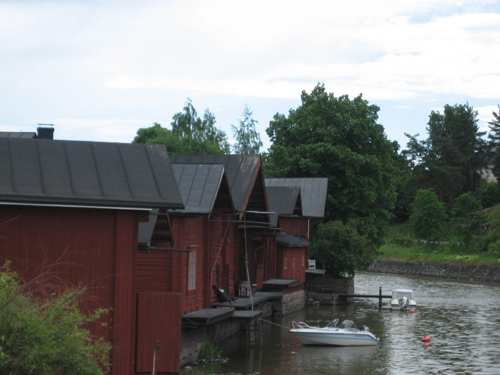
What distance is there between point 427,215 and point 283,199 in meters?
39.2

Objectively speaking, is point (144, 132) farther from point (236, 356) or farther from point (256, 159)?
point (236, 356)

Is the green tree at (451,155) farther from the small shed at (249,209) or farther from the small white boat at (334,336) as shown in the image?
the small white boat at (334,336)

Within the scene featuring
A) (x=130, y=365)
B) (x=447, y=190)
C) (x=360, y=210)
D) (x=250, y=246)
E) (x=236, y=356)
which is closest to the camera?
(x=130, y=365)

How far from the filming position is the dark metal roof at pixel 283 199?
42.9 metres

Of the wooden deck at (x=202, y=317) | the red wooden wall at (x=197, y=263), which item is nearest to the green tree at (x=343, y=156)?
the red wooden wall at (x=197, y=263)

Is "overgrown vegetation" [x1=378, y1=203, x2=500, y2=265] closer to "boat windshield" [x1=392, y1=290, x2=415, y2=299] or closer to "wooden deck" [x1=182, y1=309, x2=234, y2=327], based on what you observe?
"boat windshield" [x1=392, y1=290, x2=415, y2=299]

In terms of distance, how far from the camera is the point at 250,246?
35.1 metres

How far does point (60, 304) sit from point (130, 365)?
15.2 ft

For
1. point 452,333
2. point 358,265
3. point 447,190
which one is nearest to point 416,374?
point 452,333

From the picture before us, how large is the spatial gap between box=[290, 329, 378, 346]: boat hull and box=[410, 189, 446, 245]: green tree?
168ft

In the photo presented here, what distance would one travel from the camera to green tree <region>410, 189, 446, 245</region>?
7762 cm

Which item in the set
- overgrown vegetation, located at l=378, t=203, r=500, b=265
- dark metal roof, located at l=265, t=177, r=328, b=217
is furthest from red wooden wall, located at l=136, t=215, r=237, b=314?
overgrown vegetation, located at l=378, t=203, r=500, b=265

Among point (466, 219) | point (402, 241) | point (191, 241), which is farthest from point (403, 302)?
point (402, 241)

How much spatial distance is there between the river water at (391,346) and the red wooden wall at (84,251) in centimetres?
783
